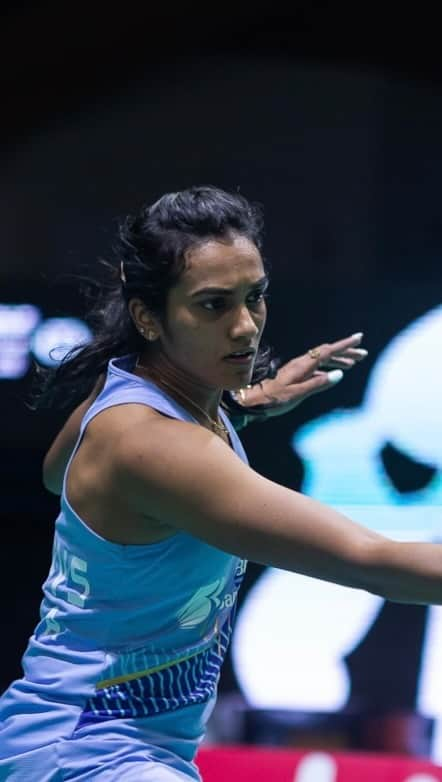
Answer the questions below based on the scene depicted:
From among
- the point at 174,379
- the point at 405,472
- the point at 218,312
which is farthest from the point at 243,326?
the point at 405,472

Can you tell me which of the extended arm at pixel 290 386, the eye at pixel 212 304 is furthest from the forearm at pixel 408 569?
the extended arm at pixel 290 386

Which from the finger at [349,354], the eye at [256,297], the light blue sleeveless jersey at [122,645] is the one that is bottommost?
the light blue sleeveless jersey at [122,645]

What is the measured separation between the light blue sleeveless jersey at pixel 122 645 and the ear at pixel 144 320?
89 mm

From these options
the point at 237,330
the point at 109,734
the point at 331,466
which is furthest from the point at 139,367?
the point at 331,466

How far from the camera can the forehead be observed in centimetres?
196

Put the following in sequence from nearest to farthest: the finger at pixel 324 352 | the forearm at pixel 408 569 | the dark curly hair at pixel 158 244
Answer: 1. the forearm at pixel 408 569
2. the dark curly hair at pixel 158 244
3. the finger at pixel 324 352

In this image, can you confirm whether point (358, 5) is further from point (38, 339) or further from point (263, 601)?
point (263, 601)

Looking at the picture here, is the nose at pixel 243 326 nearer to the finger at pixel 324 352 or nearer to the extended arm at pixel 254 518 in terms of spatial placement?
the extended arm at pixel 254 518

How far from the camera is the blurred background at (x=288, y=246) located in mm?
3805

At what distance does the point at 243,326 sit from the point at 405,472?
6.29ft

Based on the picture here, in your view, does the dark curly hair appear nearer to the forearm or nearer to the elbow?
the elbow

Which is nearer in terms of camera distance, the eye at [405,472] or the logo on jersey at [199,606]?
the logo on jersey at [199,606]

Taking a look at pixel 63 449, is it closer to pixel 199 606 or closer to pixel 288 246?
pixel 199 606

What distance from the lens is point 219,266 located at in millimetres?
1970
